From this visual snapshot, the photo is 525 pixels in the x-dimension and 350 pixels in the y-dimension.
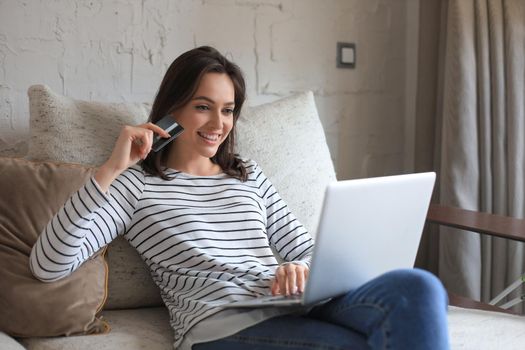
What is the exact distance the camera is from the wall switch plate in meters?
2.58

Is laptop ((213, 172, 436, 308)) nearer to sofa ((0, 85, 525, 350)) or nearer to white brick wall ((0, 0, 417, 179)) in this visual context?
sofa ((0, 85, 525, 350))

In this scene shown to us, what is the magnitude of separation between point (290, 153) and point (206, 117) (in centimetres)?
33

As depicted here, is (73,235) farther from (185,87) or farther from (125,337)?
(185,87)

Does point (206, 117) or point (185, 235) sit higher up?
point (206, 117)

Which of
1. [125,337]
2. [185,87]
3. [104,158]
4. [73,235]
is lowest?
[125,337]

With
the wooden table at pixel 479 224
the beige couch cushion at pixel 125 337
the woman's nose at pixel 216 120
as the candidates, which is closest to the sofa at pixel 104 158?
the beige couch cushion at pixel 125 337

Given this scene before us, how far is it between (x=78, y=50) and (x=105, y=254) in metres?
0.67

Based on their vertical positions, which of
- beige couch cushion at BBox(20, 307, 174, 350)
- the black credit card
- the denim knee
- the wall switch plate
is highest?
the wall switch plate

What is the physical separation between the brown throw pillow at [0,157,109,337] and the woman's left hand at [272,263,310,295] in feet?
1.23

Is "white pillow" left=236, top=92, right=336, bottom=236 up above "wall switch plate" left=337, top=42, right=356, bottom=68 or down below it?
below

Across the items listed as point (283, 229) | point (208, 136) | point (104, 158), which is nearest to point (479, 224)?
point (283, 229)

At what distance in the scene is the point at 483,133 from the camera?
2406mm

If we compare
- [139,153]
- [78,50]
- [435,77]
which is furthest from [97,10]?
[435,77]

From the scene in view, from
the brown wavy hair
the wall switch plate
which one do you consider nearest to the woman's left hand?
the brown wavy hair
